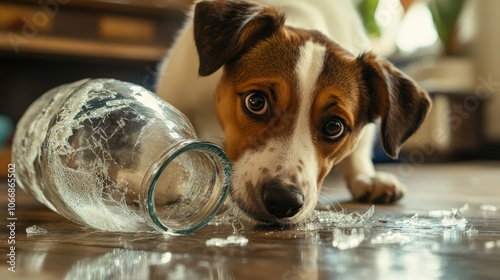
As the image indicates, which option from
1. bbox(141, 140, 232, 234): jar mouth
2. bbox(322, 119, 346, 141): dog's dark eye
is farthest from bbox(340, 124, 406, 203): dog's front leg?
bbox(141, 140, 232, 234): jar mouth

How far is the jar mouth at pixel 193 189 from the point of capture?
3.62 feet

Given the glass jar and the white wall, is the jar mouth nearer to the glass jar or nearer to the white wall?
the glass jar

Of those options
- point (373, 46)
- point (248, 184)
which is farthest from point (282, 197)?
point (373, 46)

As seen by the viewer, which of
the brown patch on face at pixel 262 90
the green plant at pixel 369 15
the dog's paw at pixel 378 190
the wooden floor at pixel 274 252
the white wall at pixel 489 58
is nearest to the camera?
the wooden floor at pixel 274 252

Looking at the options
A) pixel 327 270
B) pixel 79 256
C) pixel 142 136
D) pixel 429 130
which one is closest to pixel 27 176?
pixel 142 136

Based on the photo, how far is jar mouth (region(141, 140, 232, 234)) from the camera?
1104mm

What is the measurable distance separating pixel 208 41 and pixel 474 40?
4.09m

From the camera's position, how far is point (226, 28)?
58.3 inches

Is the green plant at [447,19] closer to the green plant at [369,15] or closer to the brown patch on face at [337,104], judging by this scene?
the green plant at [369,15]

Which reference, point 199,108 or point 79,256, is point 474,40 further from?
point 79,256

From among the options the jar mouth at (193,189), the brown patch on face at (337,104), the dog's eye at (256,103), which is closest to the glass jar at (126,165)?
the jar mouth at (193,189)

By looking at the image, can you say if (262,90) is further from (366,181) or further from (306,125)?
(366,181)

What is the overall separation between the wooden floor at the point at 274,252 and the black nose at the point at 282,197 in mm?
46

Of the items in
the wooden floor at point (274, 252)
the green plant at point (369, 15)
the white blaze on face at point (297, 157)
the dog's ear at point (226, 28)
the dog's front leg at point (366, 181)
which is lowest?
the wooden floor at point (274, 252)
